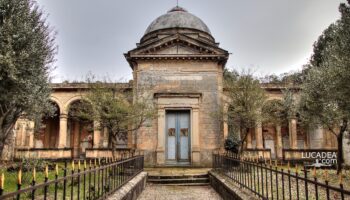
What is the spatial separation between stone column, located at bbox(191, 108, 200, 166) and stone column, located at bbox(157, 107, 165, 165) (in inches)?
60.7

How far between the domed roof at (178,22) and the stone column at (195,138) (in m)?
6.78

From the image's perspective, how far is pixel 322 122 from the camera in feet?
44.4

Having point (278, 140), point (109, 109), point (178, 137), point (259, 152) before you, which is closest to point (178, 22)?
point (178, 137)

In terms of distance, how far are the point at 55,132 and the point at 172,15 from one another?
566 inches

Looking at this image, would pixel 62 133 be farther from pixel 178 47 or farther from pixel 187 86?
pixel 178 47

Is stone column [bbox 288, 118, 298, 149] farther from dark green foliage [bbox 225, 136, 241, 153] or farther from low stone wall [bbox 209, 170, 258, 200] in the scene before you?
low stone wall [bbox 209, 170, 258, 200]

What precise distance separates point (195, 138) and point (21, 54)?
33.6 feet

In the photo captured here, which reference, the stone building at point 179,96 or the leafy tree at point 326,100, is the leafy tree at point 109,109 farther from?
the leafy tree at point 326,100

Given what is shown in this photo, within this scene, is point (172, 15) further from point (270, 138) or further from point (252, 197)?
point (252, 197)

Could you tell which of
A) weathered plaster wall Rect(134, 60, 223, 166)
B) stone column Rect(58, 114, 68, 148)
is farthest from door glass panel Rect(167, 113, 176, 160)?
stone column Rect(58, 114, 68, 148)

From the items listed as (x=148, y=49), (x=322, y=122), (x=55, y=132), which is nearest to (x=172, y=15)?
(x=148, y=49)

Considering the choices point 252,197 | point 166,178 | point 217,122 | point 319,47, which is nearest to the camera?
point 252,197

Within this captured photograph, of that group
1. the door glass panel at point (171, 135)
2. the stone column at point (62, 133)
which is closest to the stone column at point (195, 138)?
the door glass panel at point (171, 135)

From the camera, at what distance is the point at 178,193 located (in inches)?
391
